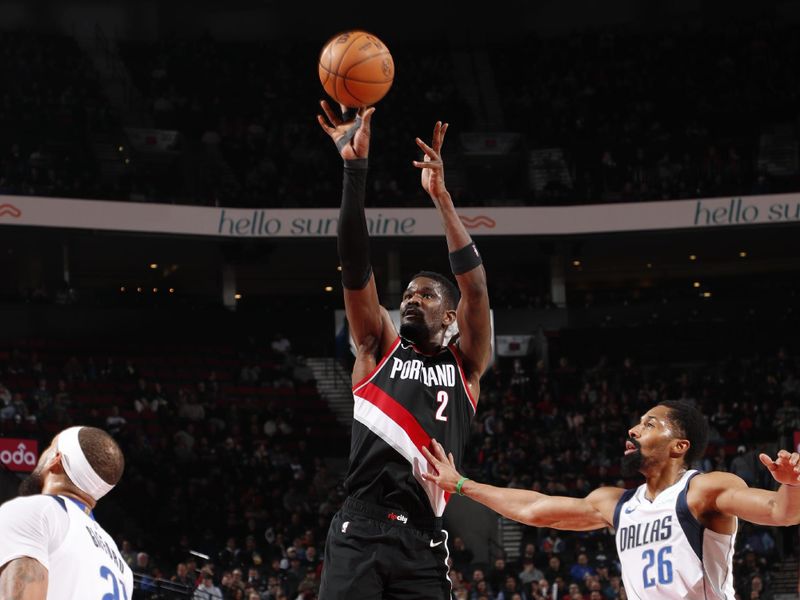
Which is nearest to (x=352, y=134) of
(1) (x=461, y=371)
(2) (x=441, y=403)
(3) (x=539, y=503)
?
(1) (x=461, y=371)

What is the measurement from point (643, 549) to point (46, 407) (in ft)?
62.1

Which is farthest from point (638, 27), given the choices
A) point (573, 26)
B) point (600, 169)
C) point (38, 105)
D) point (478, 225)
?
point (38, 105)

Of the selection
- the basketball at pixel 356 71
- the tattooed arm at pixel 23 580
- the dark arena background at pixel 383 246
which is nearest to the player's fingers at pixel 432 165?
the basketball at pixel 356 71

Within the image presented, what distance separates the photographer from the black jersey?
226 inches

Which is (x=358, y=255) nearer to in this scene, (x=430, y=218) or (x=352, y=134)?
(x=352, y=134)

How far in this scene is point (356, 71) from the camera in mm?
6512

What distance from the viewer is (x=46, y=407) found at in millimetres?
22688

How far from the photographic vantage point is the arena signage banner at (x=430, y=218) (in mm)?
26547

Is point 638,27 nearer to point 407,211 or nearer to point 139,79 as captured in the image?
point 407,211

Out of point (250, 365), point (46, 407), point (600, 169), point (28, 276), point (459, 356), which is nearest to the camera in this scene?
point (459, 356)

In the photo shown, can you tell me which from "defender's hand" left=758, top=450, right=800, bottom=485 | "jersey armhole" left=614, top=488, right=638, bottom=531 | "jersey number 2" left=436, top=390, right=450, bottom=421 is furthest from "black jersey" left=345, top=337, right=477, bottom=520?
"defender's hand" left=758, top=450, right=800, bottom=485

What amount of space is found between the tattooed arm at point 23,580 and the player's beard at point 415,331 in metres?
2.48

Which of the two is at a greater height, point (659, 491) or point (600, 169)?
point (600, 169)

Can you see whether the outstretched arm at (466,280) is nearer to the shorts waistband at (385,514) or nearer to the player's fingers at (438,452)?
the player's fingers at (438,452)
